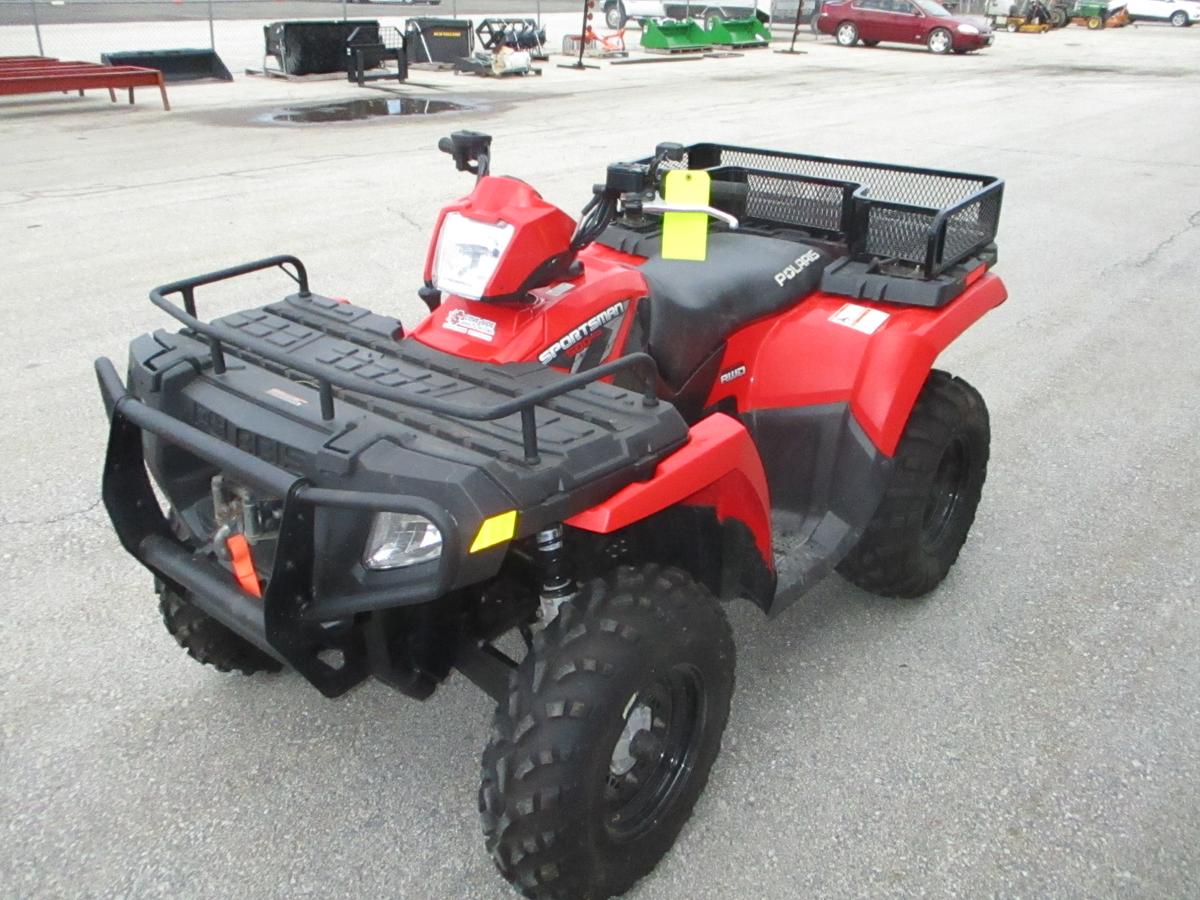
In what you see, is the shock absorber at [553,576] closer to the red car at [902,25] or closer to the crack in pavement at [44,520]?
the crack in pavement at [44,520]

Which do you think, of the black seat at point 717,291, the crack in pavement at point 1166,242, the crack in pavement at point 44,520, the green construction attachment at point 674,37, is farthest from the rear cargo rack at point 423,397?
the green construction attachment at point 674,37

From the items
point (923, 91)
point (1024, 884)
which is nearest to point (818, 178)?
point (1024, 884)

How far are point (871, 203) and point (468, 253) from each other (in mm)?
1505

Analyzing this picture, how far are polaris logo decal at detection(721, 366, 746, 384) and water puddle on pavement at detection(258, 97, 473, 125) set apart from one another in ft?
35.1

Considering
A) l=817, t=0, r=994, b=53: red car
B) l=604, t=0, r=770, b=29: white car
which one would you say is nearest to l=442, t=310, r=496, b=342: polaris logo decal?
l=604, t=0, r=770, b=29: white car

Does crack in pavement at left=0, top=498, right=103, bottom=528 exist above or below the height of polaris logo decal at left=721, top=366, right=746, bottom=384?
Answer: below

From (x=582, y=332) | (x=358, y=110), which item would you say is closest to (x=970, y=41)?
(x=358, y=110)

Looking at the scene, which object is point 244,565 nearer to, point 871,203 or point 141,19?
point 871,203

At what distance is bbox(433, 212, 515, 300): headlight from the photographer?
2328mm

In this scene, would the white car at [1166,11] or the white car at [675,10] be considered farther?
the white car at [1166,11]

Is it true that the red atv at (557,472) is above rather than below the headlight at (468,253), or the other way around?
below

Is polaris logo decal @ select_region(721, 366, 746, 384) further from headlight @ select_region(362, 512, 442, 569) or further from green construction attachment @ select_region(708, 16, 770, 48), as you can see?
green construction attachment @ select_region(708, 16, 770, 48)

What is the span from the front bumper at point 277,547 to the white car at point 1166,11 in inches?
1847

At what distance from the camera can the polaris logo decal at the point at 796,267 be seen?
10.2 feet
